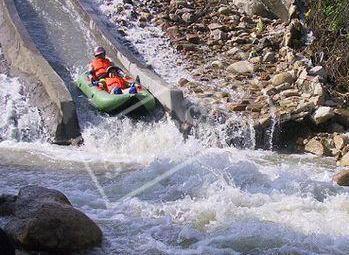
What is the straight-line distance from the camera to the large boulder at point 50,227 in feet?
16.2

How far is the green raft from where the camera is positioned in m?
8.88

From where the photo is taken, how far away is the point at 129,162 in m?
7.98

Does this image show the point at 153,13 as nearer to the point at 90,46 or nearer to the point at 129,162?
the point at 90,46

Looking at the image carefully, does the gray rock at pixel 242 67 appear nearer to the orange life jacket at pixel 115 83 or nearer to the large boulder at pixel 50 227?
the orange life jacket at pixel 115 83

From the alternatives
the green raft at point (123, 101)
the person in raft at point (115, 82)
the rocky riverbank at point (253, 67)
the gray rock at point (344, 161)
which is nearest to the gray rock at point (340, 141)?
the rocky riverbank at point (253, 67)

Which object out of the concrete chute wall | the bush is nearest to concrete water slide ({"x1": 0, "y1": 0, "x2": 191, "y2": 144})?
the concrete chute wall

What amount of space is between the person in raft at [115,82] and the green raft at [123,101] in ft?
0.38

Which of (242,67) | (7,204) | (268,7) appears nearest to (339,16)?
(242,67)

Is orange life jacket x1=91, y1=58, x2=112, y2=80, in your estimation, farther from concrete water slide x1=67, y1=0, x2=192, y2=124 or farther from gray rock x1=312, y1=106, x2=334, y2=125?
gray rock x1=312, y1=106, x2=334, y2=125

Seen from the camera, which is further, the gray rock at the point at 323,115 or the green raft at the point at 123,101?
the green raft at the point at 123,101

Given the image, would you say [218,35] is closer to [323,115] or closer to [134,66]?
[134,66]

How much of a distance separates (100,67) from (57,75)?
803 millimetres

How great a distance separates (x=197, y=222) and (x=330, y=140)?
3.41m

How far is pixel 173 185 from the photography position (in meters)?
6.96
